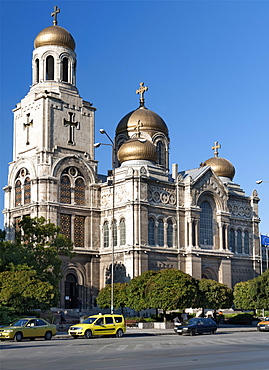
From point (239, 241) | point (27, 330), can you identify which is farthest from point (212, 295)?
point (27, 330)

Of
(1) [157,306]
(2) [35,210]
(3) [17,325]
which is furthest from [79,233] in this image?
(3) [17,325]

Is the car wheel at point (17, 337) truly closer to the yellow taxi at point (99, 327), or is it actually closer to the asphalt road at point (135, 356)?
the asphalt road at point (135, 356)

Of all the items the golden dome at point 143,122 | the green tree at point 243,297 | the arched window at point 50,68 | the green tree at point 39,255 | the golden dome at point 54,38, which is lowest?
the green tree at point 243,297

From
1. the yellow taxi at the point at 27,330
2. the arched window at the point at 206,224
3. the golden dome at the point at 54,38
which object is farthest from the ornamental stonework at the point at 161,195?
the yellow taxi at the point at 27,330

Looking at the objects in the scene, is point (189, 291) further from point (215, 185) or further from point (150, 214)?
point (215, 185)

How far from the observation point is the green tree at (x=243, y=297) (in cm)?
5969

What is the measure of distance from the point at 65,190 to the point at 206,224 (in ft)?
58.7

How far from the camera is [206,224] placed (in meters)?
72.4

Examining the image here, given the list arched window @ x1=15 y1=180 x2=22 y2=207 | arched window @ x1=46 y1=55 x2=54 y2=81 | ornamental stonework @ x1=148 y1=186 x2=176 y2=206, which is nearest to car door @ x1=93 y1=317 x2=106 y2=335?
ornamental stonework @ x1=148 y1=186 x2=176 y2=206

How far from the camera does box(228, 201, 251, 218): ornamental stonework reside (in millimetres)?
76875

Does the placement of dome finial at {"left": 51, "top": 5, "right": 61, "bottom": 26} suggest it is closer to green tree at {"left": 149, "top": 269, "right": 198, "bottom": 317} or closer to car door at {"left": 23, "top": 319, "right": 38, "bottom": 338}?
green tree at {"left": 149, "top": 269, "right": 198, "bottom": 317}

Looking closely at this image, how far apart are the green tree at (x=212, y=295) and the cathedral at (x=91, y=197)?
29.1 ft

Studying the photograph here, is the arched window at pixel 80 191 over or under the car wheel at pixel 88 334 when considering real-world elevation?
over

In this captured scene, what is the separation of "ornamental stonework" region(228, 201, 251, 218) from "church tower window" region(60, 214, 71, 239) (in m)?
22.1
